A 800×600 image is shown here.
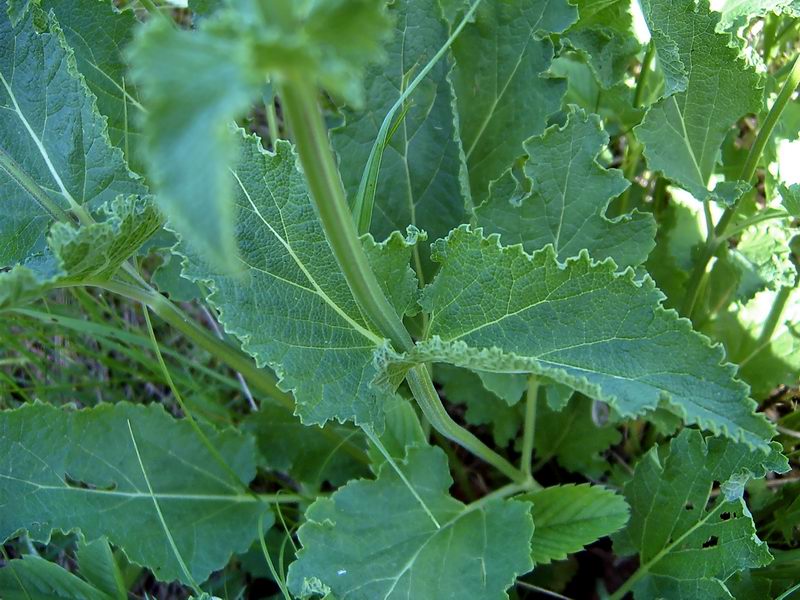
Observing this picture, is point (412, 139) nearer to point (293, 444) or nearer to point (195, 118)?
point (293, 444)

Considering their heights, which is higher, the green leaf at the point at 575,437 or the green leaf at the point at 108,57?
the green leaf at the point at 108,57

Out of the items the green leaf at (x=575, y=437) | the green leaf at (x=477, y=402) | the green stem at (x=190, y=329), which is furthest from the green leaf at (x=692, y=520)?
the green stem at (x=190, y=329)

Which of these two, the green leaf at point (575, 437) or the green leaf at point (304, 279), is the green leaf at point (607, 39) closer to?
the green leaf at point (304, 279)

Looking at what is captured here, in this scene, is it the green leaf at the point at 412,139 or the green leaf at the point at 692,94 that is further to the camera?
the green leaf at the point at 412,139

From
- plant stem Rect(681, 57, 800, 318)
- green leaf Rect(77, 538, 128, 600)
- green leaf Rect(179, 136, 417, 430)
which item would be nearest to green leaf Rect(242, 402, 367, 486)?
green leaf Rect(77, 538, 128, 600)

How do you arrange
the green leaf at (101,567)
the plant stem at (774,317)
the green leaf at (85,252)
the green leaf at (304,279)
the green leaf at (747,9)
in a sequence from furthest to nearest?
1. the plant stem at (774,317)
2. the green leaf at (101,567)
3. the green leaf at (747,9)
4. the green leaf at (304,279)
5. the green leaf at (85,252)

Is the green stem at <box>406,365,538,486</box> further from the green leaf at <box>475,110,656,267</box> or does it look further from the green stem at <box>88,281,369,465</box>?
the green leaf at <box>475,110,656,267</box>
